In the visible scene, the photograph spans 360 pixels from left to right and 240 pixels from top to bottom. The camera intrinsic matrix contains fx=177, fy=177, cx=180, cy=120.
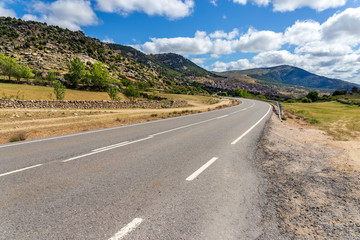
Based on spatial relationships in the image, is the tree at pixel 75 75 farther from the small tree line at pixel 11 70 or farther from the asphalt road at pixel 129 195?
the asphalt road at pixel 129 195

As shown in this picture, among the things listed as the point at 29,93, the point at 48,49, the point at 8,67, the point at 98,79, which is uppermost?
the point at 48,49

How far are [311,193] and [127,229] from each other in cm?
390

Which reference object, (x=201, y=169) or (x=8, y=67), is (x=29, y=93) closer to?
(x=8, y=67)

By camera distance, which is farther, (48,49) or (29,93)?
(48,49)

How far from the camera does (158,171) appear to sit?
16.3ft

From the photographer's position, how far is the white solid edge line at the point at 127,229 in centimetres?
255

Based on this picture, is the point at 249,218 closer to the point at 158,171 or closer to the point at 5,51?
the point at 158,171

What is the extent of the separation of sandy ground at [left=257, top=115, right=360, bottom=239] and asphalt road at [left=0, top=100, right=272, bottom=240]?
0.35 metres

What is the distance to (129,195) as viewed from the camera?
368 centimetres

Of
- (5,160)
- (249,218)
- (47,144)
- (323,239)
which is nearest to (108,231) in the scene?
(249,218)

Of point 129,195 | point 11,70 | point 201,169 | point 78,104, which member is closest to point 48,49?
point 11,70

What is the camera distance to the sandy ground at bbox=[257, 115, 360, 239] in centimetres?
282

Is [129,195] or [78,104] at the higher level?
[129,195]

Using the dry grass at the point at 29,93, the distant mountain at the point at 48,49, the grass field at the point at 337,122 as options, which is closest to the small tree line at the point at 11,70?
the dry grass at the point at 29,93
